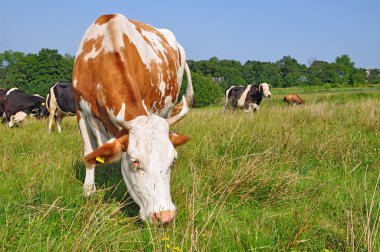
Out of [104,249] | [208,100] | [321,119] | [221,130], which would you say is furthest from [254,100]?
[208,100]

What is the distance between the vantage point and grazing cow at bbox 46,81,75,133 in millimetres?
11781

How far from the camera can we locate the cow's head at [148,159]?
2.87 metres

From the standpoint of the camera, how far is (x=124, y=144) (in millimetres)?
3057

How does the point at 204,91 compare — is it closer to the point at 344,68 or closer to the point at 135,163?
the point at 344,68

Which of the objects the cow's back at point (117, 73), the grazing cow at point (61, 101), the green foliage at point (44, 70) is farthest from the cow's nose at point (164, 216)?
the green foliage at point (44, 70)

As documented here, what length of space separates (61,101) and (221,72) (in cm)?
12238

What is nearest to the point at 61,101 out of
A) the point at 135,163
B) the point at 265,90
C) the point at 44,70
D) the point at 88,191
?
the point at 88,191

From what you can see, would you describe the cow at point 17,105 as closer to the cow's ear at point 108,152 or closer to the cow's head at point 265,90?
the cow's ear at point 108,152

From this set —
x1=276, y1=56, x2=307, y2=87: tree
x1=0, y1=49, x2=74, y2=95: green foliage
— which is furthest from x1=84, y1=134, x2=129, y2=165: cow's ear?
x1=276, y1=56, x2=307, y2=87: tree

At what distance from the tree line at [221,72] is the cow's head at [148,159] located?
7725 cm

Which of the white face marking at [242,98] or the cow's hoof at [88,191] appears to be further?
the white face marking at [242,98]

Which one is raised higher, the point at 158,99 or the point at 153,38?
the point at 153,38

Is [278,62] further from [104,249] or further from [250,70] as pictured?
[104,249]

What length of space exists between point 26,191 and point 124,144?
1.23m
